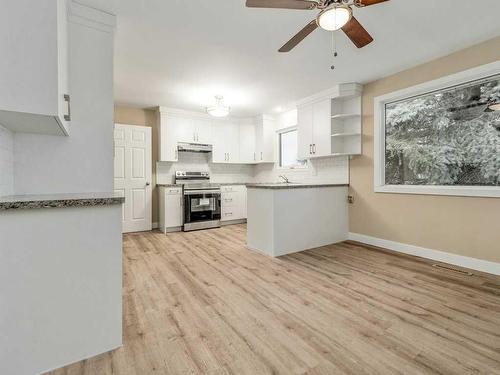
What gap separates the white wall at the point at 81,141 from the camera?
78.2 inches

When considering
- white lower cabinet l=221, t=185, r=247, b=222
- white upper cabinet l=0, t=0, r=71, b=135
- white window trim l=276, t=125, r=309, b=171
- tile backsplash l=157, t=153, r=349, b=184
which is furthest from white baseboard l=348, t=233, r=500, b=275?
white upper cabinet l=0, t=0, r=71, b=135

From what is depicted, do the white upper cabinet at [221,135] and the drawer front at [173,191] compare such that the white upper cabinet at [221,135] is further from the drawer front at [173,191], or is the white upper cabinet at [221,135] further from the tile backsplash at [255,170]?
the drawer front at [173,191]

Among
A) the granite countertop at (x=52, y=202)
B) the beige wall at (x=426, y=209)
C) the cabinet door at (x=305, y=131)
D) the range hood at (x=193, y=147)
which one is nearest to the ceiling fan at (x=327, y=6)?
the granite countertop at (x=52, y=202)

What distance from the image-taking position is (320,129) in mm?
4285

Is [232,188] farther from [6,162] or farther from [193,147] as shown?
[6,162]

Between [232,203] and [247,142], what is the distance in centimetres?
157

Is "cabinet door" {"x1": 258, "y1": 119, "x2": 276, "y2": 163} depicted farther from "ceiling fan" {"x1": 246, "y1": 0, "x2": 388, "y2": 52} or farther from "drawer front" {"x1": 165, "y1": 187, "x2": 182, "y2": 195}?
"ceiling fan" {"x1": 246, "y1": 0, "x2": 388, "y2": 52}

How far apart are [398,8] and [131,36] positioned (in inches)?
99.3

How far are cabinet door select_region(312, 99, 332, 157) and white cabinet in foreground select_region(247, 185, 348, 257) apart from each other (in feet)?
2.30

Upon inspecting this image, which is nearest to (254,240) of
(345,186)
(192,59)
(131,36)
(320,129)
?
(345,186)

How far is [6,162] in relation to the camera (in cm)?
179

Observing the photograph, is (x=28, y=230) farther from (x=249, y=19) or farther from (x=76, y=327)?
(x=249, y=19)

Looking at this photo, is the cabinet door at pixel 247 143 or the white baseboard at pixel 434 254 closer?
the white baseboard at pixel 434 254

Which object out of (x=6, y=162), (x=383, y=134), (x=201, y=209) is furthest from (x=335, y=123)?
(x=6, y=162)
